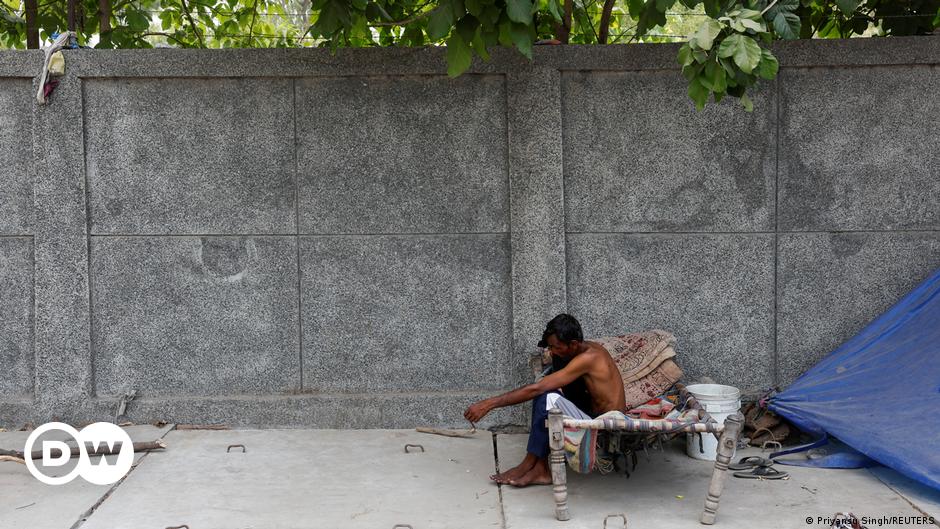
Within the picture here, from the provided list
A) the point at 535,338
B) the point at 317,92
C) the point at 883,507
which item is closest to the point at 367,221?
the point at 317,92

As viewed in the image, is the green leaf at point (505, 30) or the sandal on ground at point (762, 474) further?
the sandal on ground at point (762, 474)

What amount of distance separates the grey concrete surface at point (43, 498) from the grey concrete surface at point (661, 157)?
317 centimetres

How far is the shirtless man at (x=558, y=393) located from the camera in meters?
4.61

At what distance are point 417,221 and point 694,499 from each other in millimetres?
2391

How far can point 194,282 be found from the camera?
592 centimetres

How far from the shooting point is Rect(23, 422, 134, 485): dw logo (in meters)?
4.95

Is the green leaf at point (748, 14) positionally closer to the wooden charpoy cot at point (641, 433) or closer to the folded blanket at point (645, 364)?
the wooden charpoy cot at point (641, 433)

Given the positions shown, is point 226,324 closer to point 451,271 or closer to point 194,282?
point 194,282

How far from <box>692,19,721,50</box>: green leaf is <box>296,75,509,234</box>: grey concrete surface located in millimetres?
1717

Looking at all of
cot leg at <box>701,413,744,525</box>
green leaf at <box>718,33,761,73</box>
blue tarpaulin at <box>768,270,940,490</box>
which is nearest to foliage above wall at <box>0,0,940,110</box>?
green leaf at <box>718,33,761,73</box>

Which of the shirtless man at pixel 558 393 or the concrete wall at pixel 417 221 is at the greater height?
the concrete wall at pixel 417 221

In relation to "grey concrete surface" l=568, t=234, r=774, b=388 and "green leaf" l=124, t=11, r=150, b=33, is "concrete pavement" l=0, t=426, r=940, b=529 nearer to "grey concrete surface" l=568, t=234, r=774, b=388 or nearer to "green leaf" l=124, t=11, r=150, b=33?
"grey concrete surface" l=568, t=234, r=774, b=388

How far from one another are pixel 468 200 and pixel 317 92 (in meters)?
1.16

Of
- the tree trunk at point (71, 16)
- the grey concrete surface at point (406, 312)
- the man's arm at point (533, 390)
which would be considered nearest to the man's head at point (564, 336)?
the man's arm at point (533, 390)
